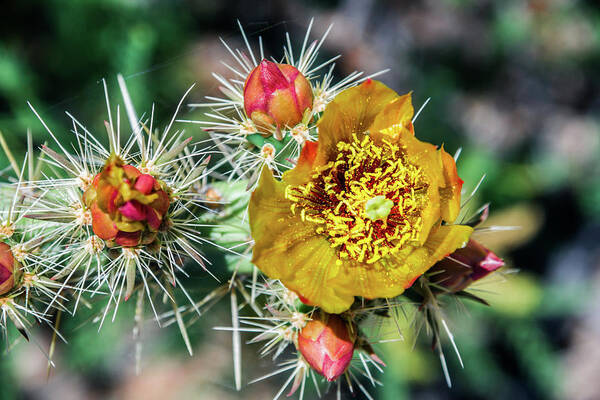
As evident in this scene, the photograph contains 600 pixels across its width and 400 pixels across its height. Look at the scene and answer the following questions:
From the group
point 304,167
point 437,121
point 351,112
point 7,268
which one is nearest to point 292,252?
point 304,167

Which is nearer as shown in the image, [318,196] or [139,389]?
[318,196]

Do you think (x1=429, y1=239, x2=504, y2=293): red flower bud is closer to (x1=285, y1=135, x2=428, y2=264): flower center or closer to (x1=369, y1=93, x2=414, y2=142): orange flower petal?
(x1=285, y1=135, x2=428, y2=264): flower center

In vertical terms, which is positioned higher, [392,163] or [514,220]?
[392,163]

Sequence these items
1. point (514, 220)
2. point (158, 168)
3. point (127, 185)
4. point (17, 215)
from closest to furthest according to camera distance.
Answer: point (127, 185), point (158, 168), point (17, 215), point (514, 220)

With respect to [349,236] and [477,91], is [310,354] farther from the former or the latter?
[477,91]

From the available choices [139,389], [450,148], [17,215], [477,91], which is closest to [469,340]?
[450,148]

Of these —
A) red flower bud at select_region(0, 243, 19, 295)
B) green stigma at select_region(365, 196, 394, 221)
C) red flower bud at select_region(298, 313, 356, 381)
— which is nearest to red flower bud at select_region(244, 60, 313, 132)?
green stigma at select_region(365, 196, 394, 221)

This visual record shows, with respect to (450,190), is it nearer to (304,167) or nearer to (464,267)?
(464,267)
